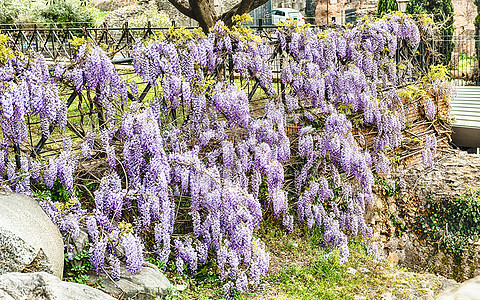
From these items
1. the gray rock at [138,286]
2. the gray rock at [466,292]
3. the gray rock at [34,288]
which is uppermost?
the gray rock at [466,292]

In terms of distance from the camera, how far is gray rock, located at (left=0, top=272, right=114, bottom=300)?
2.95 meters

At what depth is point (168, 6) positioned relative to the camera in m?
27.8

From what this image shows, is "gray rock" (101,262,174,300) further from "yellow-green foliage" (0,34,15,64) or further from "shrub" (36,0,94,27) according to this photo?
"shrub" (36,0,94,27)

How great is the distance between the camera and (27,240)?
11.9 feet

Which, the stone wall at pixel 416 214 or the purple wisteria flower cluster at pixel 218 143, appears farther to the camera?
the stone wall at pixel 416 214

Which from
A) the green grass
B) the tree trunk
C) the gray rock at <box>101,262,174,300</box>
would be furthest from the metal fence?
the green grass

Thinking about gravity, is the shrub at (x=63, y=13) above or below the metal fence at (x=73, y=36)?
above

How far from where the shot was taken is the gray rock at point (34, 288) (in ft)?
9.68

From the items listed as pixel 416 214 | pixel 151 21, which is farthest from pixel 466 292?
pixel 151 21

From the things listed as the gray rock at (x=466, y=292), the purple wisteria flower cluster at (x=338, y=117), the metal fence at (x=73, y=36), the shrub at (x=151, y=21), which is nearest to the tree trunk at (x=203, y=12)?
the metal fence at (x=73, y=36)

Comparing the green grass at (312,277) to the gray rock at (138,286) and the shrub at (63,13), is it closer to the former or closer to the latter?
the gray rock at (138,286)

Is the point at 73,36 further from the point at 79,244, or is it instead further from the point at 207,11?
the point at 207,11

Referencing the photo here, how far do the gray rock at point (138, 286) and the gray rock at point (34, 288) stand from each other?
88 centimetres

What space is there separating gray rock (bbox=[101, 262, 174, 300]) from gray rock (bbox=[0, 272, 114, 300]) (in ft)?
2.89
